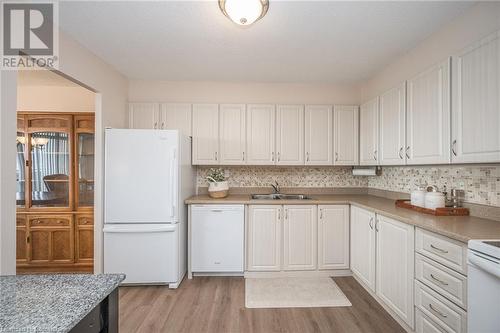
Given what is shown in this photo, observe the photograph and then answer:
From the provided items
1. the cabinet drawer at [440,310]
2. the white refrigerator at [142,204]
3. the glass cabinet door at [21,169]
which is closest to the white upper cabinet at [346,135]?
the cabinet drawer at [440,310]

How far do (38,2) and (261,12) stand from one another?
159 cm

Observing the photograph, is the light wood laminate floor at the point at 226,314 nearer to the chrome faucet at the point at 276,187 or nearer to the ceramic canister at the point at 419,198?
the ceramic canister at the point at 419,198

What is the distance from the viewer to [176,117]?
337 centimetres

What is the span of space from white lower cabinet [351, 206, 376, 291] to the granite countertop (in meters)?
2.27

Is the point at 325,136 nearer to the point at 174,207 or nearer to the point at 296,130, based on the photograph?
the point at 296,130

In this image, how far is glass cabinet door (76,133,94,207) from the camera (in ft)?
10.4

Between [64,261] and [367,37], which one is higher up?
[367,37]

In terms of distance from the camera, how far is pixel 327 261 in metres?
3.05

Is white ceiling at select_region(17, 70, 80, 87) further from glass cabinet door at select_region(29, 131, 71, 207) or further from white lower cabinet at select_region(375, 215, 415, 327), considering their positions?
white lower cabinet at select_region(375, 215, 415, 327)

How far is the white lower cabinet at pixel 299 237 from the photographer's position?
119 inches

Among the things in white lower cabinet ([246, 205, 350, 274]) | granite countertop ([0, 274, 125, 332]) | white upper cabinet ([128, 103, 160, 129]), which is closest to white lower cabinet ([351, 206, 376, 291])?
white lower cabinet ([246, 205, 350, 274])

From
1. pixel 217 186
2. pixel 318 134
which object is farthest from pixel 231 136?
pixel 318 134

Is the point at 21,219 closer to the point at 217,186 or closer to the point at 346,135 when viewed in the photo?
the point at 217,186

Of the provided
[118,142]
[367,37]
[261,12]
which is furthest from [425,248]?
[118,142]
